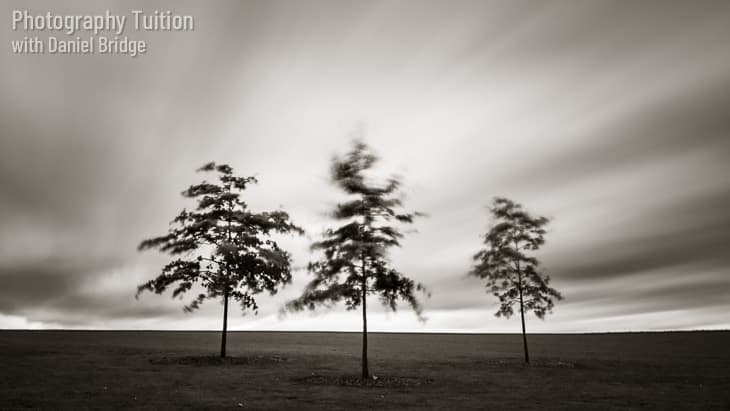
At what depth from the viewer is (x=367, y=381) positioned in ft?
85.0

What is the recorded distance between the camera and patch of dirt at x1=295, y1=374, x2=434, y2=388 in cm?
2502

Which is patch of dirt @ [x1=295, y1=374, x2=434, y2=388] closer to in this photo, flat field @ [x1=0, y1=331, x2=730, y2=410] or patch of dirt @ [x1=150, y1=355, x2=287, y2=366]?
flat field @ [x1=0, y1=331, x2=730, y2=410]

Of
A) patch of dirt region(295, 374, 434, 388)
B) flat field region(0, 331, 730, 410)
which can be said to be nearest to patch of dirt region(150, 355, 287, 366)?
flat field region(0, 331, 730, 410)

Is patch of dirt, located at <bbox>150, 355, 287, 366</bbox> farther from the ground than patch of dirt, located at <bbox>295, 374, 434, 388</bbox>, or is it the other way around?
patch of dirt, located at <bbox>150, 355, 287, 366</bbox>

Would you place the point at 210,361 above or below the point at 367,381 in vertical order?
above

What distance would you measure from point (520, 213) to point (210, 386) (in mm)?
28423

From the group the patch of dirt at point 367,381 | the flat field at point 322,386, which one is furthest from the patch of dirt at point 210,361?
the patch of dirt at point 367,381

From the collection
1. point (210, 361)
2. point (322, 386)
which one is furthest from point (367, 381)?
point (210, 361)

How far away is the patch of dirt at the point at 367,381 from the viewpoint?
2502cm

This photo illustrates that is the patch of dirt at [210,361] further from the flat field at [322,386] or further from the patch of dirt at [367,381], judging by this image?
the patch of dirt at [367,381]

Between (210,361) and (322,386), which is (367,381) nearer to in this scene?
(322,386)

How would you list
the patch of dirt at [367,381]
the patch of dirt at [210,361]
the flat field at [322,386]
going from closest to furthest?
the flat field at [322,386] < the patch of dirt at [367,381] < the patch of dirt at [210,361]

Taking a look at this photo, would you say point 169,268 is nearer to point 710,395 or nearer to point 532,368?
point 532,368

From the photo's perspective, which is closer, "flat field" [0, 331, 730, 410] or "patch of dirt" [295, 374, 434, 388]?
"flat field" [0, 331, 730, 410]
